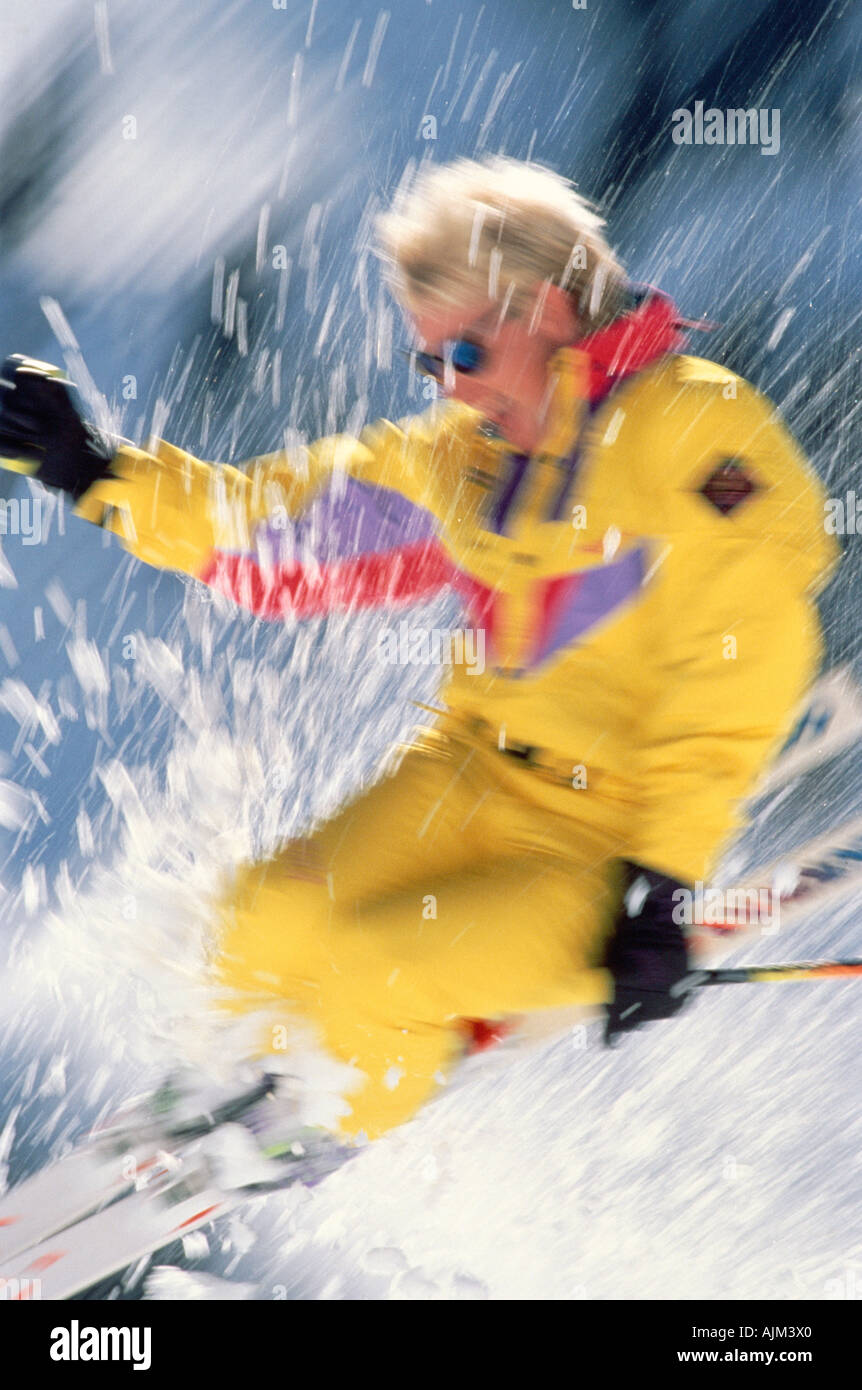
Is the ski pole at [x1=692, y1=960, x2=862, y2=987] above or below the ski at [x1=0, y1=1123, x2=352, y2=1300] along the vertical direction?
above

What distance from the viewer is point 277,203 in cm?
178

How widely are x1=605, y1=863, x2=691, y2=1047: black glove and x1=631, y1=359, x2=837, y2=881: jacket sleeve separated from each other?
5cm

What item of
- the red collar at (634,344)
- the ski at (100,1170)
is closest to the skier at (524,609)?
the red collar at (634,344)

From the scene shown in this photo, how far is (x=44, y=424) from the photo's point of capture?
107 cm

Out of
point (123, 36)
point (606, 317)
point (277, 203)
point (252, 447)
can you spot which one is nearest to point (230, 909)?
point (606, 317)

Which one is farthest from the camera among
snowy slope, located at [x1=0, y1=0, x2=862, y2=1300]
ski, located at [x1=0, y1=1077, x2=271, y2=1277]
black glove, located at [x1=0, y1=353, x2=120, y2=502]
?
snowy slope, located at [x1=0, y1=0, x2=862, y2=1300]

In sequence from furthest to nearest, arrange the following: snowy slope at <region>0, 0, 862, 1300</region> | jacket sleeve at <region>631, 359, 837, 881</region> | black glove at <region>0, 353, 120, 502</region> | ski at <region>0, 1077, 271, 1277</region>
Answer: snowy slope at <region>0, 0, 862, 1300</region> < ski at <region>0, 1077, 271, 1277</region> < black glove at <region>0, 353, 120, 502</region> < jacket sleeve at <region>631, 359, 837, 881</region>

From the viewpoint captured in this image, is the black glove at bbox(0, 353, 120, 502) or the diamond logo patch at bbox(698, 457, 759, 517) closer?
the diamond logo patch at bbox(698, 457, 759, 517)

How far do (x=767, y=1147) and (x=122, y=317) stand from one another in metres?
1.49

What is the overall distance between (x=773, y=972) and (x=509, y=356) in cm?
60

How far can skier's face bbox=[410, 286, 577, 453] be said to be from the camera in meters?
1.00

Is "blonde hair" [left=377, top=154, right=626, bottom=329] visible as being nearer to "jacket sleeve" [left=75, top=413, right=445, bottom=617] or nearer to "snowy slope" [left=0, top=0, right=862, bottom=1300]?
"jacket sleeve" [left=75, top=413, right=445, bottom=617]

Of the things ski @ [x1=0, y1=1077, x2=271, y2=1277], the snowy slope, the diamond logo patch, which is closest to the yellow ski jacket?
the diamond logo patch


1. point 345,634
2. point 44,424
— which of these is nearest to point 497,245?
point 44,424
